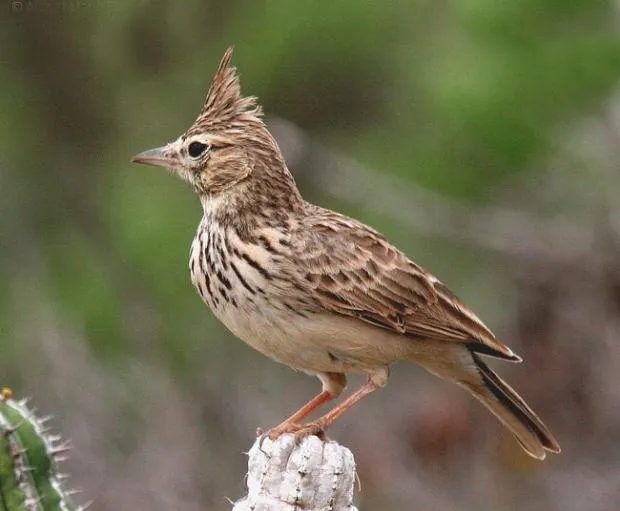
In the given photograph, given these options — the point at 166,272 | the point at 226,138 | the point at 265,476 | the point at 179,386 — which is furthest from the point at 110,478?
the point at 265,476

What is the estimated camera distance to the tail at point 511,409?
557cm

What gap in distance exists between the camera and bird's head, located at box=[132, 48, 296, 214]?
548cm

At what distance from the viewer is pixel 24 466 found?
158 inches

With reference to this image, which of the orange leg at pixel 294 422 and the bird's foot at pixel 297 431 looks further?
the orange leg at pixel 294 422

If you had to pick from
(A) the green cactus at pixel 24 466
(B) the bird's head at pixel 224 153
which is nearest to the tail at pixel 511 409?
(B) the bird's head at pixel 224 153

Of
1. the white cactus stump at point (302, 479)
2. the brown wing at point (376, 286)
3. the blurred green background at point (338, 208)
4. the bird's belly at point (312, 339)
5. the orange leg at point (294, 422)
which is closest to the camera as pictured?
the white cactus stump at point (302, 479)

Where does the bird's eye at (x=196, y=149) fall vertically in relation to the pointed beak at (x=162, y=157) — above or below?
above

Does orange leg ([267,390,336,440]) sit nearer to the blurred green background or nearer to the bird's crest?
the bird's crest

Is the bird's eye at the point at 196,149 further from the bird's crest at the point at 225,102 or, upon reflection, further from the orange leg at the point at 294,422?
the orange leg at the point at 294,422

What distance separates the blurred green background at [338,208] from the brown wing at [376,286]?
2930 mm

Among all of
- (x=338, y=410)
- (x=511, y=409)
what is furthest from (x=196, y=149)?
(x=511, y=409)

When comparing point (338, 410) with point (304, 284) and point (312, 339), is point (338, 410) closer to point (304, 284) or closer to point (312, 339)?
point (312, 339)

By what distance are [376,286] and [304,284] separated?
1.23 ft

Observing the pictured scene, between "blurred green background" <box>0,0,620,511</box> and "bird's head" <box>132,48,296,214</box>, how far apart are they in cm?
295
